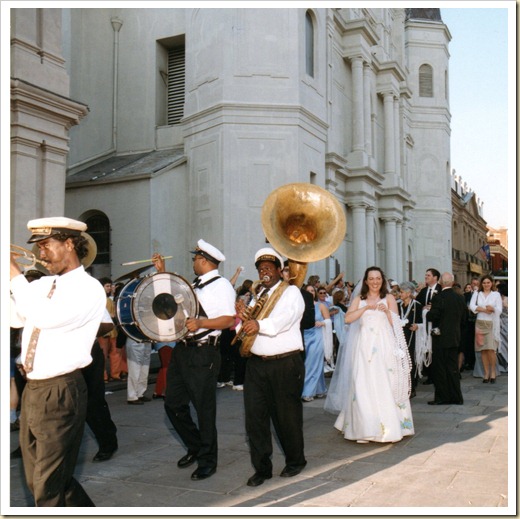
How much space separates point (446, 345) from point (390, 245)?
23.1 meters

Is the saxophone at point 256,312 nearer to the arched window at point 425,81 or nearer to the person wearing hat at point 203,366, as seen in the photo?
the person wearing hat at point 203,366

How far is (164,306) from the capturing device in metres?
5.75

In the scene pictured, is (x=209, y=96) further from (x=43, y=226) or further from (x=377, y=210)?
(x=43, y=226)

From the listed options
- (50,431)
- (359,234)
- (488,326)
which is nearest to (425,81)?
(359,234)

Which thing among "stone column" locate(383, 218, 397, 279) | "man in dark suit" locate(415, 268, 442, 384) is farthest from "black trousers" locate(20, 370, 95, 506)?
"stone column" locate(383, 218, 397, 279)

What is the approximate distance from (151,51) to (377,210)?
44.9ft

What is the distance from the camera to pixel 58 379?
387 centimetres

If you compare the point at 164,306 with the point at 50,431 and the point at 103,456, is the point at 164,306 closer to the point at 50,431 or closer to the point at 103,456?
the point at 103,456

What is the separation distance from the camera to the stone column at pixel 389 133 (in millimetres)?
32625

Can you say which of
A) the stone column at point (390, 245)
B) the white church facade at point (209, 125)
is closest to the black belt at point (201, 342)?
the white church facade at point (209, 125)

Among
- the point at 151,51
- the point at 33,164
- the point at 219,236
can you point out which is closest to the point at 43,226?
the point at 33,164

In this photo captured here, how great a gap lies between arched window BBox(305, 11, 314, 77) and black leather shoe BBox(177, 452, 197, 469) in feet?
56.7

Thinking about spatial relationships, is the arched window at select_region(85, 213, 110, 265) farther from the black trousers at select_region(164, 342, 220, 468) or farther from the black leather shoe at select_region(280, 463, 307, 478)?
the black leather shoe at select_region(280, 463, 307, 478)

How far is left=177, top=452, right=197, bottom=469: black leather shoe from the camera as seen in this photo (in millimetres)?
6234
